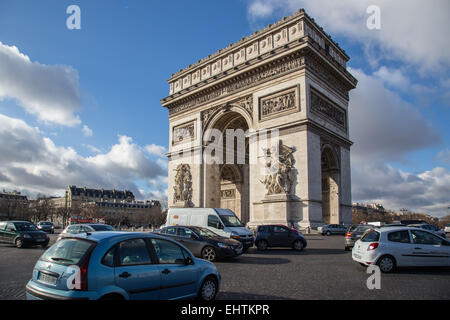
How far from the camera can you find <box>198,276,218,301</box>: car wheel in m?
5.64

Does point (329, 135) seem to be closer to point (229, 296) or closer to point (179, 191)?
point (179, 191)

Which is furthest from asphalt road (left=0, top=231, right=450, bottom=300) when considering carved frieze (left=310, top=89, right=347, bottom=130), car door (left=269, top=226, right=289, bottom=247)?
carved frieze (left=310, top=89, right=347, bottom=130)

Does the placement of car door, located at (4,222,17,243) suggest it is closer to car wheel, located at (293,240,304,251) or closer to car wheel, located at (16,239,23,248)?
car wheel, located at (16,239,23,248)

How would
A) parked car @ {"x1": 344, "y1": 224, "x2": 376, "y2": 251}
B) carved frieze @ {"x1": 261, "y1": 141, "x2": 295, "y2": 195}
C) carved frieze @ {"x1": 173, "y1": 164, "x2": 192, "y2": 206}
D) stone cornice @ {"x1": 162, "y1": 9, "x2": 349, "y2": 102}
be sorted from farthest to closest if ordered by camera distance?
carved frieze @ {"x1": 173, "y1": 164, "x2": 192, "y2": 206}, stone cornice @ {"x1": 162, "y1": 9, "x2": 349, "y2": 102}, carved frieze @ {"x1": 261, "y1": 141, "x2": 295, "y2": 195}, parked car @ {"x1": 344, "y1": 224, "x2": 376, "y2": 251}

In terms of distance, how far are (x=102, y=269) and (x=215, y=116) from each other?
1053 inches

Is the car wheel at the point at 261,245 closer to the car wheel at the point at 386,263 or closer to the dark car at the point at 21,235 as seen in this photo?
the car wheel at the point at 386,263

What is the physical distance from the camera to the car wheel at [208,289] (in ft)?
18.5

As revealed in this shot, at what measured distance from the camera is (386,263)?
909cm

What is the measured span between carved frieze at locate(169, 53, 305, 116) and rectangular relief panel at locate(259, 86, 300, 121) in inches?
57.1

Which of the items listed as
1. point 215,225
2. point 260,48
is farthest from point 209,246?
point 260,48

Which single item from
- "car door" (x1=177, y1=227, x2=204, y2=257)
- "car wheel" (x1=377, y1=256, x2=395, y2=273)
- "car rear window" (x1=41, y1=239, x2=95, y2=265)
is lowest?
"car wheel" (x1=377, y1=256, x2=395, y2=273)

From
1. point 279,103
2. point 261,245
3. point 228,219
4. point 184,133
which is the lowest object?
point 261,245

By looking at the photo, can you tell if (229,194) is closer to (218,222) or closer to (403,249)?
(218,222)

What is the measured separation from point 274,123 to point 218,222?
1211cm
